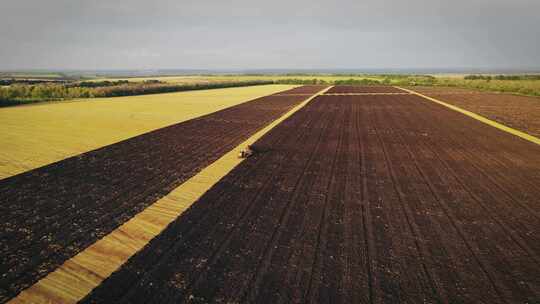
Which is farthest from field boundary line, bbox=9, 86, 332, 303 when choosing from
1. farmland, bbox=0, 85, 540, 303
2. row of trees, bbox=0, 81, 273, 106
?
row of trees, bbox=0, 81, 273, 106

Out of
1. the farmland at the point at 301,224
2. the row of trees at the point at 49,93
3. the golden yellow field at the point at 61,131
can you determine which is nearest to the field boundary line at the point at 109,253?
the farmland at the point at 301,224

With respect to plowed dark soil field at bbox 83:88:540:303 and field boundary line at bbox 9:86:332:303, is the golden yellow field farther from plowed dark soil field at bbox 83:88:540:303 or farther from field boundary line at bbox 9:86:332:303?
plowed dark soil field at bbox 83:88:540:303

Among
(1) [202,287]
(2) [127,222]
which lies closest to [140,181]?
(2) [127,222]

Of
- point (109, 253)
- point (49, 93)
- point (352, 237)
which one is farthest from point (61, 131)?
point (49, 93)

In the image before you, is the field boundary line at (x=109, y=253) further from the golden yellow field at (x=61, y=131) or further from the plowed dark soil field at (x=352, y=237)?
the golden yellow field at (x=61, y=131)

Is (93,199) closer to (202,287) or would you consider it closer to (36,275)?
(36,275)

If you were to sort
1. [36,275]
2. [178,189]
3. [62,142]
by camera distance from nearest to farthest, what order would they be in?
[36,275] → [178,189] → [62,142]
